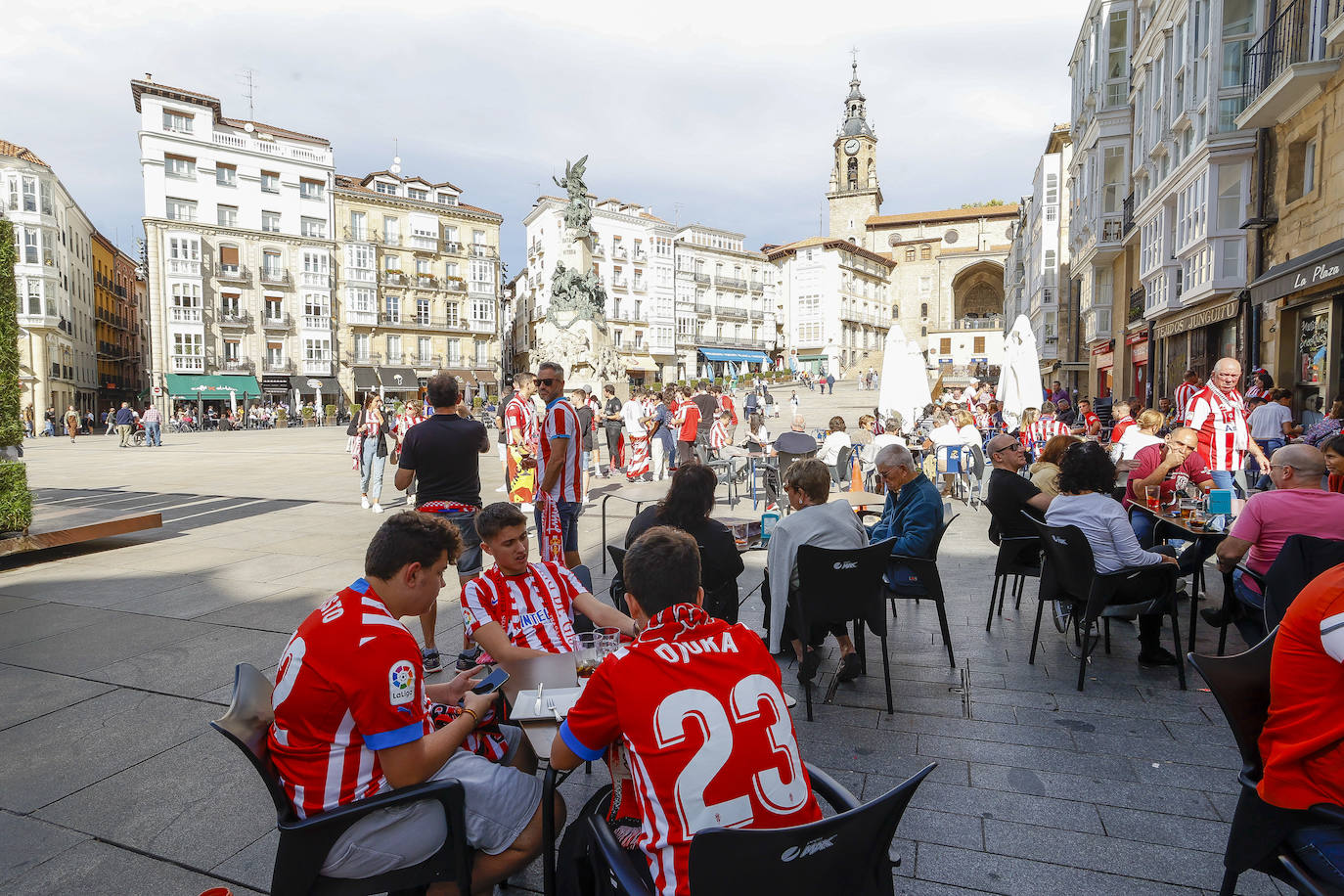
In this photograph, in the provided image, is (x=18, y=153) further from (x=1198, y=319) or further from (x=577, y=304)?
(x=1198, y=319)

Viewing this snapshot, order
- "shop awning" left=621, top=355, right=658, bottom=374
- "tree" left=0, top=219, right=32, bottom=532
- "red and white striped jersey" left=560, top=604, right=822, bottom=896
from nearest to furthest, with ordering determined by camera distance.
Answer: "red and white striped jersey" left=560, top=604, right=822, bottom=896
"tree" left=0, top=219, right=32, bottom=532
"shop awning" left=621, top=355, right=658, bottom=374

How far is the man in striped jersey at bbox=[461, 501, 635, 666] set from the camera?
3.26 meters

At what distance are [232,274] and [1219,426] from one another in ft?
171

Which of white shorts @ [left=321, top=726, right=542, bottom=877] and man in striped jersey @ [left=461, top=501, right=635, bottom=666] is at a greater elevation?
man in striped jersey @ [left=461, top=501, right=635, bottom=666]

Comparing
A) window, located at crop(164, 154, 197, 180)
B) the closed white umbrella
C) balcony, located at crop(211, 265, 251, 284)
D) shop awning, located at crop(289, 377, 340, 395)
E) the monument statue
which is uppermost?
window, located at crop(164, 154, 197, 180)

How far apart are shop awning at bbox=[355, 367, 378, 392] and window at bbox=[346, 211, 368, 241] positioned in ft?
Answer: 30.1

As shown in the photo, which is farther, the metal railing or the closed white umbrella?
the closed white umbrella

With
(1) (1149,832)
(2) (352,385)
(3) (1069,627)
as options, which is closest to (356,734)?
(1) (1149,832)

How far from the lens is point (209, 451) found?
2342cm

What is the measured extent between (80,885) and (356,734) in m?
Answer: 1.60

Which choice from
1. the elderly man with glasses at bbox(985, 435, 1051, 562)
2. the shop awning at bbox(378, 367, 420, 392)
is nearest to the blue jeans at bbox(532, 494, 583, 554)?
the elderly man with glasses at bbox(985, 435, 1051, 562)

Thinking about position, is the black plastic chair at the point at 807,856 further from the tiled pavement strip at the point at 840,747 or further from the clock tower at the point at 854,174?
the clock tower at the point at 854,174

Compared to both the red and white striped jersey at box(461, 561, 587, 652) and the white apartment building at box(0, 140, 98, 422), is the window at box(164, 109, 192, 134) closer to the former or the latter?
the white apartment building at box(0, 140, 98, 422)

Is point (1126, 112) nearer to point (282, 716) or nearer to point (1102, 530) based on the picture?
point (1102, 530)
